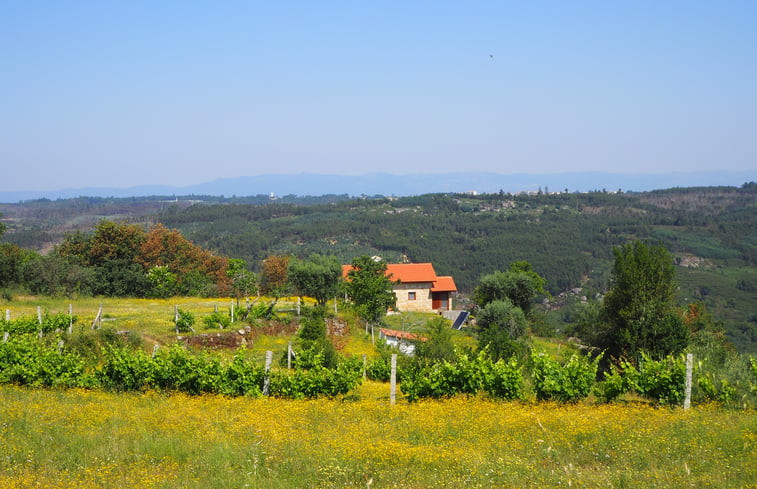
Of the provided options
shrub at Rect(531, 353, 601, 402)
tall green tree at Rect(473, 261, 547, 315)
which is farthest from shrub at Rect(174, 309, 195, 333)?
tall green tree at Rect(473, 261, 547, 315)

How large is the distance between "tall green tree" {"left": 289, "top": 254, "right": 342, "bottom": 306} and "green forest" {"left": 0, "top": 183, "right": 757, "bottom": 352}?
58775 mm

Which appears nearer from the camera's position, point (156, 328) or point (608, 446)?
point (608, 446)

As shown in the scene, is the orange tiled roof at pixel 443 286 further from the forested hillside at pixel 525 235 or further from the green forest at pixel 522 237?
the forested hillside at pixel 525 235

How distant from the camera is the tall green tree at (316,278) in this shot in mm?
38156

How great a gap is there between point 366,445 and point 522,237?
136273mm

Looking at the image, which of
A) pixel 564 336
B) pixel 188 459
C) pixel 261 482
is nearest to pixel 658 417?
pixel 261 482

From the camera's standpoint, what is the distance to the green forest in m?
111

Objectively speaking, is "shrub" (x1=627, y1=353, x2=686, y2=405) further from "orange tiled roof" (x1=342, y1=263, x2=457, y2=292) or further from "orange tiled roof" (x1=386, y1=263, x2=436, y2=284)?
"orange tiled roof" (x1=342, y1=263, x2=457, y2=292)

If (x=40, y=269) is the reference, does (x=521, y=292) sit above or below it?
below

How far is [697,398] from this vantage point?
14656 millimetres

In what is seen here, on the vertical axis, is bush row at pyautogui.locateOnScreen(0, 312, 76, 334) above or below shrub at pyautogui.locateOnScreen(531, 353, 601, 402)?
below

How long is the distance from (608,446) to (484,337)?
18.4 m

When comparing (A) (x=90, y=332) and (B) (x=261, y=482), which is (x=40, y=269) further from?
(B) (x=261, y=482)

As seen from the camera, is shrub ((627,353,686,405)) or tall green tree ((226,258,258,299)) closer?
shrub ((627,353,686,405))
